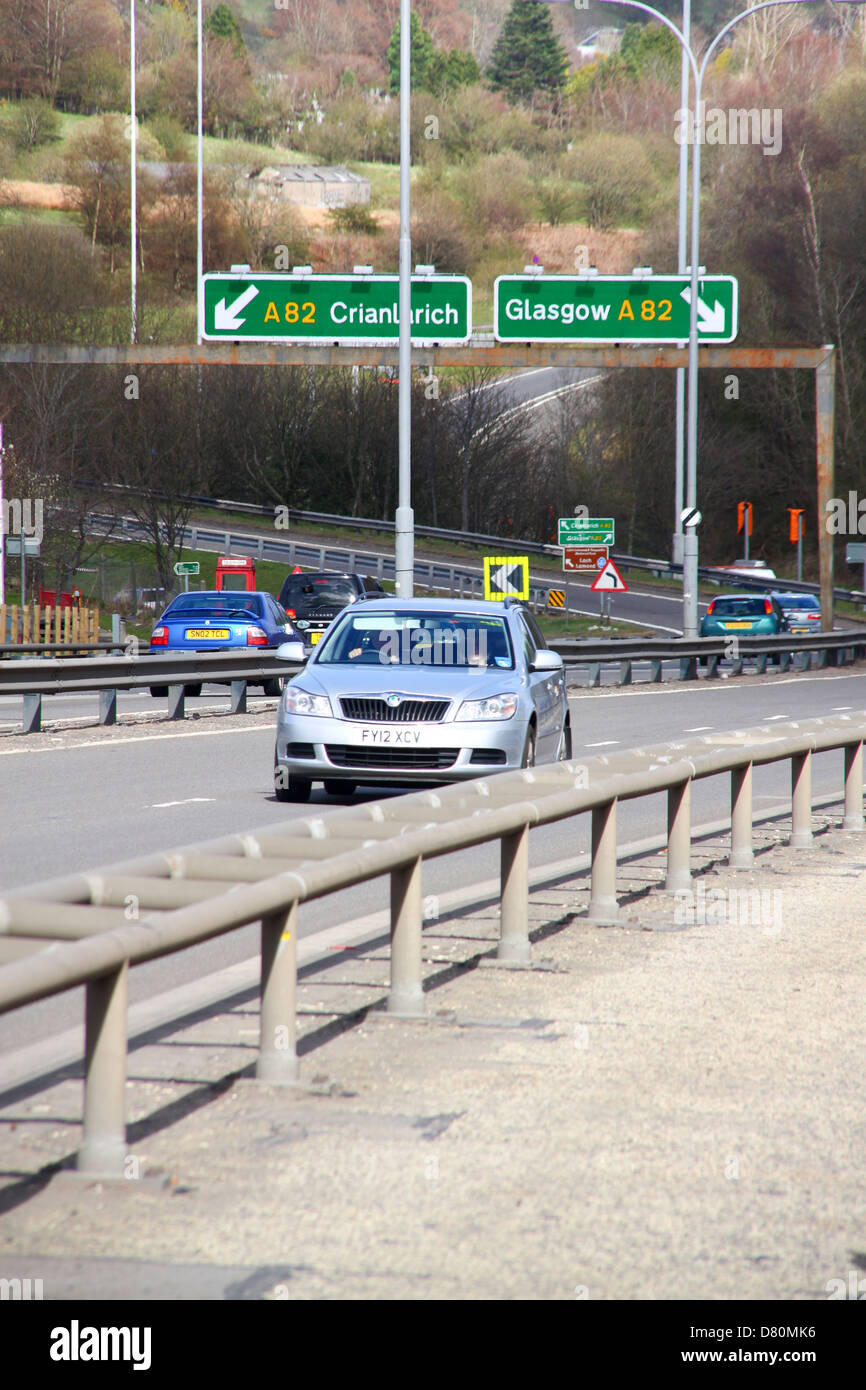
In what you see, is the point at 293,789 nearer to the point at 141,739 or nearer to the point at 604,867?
the point at 604,867

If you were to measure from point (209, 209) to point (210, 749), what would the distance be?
254 feet

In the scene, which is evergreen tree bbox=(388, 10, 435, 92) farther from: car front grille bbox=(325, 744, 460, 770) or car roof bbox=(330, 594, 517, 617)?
car front grille bbox=(325, 744, 460, 770)

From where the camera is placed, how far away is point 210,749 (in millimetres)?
18672

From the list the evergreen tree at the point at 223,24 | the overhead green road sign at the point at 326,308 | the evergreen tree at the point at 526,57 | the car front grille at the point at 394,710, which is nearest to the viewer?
the car front grille at the point at 394,710

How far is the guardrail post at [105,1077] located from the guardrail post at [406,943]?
1.98 meters

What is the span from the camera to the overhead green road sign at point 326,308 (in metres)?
35.3

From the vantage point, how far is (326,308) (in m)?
35.5

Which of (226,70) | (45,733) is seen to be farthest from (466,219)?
(45,733)

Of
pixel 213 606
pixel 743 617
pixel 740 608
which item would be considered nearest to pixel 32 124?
pixel 740 608

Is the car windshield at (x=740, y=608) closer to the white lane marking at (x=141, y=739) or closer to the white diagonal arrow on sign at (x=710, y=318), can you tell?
the white diagonal arrow on sign at (x=710, y=318)

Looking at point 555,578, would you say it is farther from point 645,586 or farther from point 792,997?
point 792,997

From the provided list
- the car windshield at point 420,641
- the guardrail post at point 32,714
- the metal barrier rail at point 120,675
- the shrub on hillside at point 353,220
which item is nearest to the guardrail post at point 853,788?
the car windshield at point 420,641

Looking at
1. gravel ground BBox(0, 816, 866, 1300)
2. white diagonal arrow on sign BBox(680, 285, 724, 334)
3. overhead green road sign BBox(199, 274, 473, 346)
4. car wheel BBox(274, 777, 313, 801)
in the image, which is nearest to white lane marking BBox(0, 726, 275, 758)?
car wheel BBox(274, 777, 313, 801)

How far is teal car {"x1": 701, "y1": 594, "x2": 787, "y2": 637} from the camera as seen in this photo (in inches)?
1816
